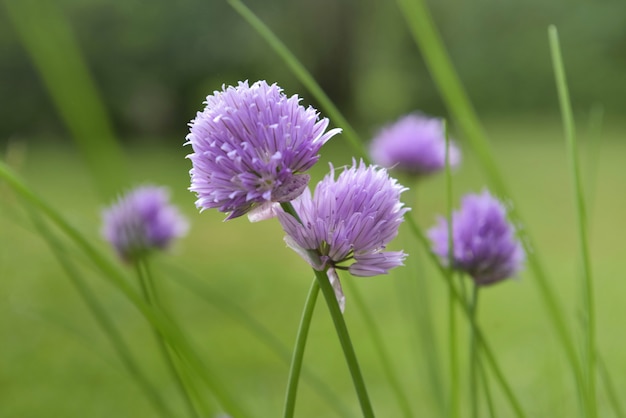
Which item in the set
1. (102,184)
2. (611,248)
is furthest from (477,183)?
(102,184)

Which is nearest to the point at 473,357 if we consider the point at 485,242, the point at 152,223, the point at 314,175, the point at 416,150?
the point at 485,242

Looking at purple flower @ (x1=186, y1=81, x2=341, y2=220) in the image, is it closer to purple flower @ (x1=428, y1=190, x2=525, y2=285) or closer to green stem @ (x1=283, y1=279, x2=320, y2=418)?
green stem @ (x1=283, y1=279, x2=320, y2=418)

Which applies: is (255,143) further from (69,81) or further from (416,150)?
(416,150)

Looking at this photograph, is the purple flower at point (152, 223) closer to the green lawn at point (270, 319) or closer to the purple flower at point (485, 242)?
the green lawn at point (270, 319)

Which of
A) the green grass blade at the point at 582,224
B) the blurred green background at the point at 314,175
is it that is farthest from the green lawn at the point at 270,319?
the green grass blade at the point at 582,224

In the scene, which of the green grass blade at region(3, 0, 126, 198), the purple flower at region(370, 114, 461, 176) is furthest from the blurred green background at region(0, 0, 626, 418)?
the purple flower at region(370, 114, 461, 176)

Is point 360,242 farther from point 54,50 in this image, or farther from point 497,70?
point 497,70
